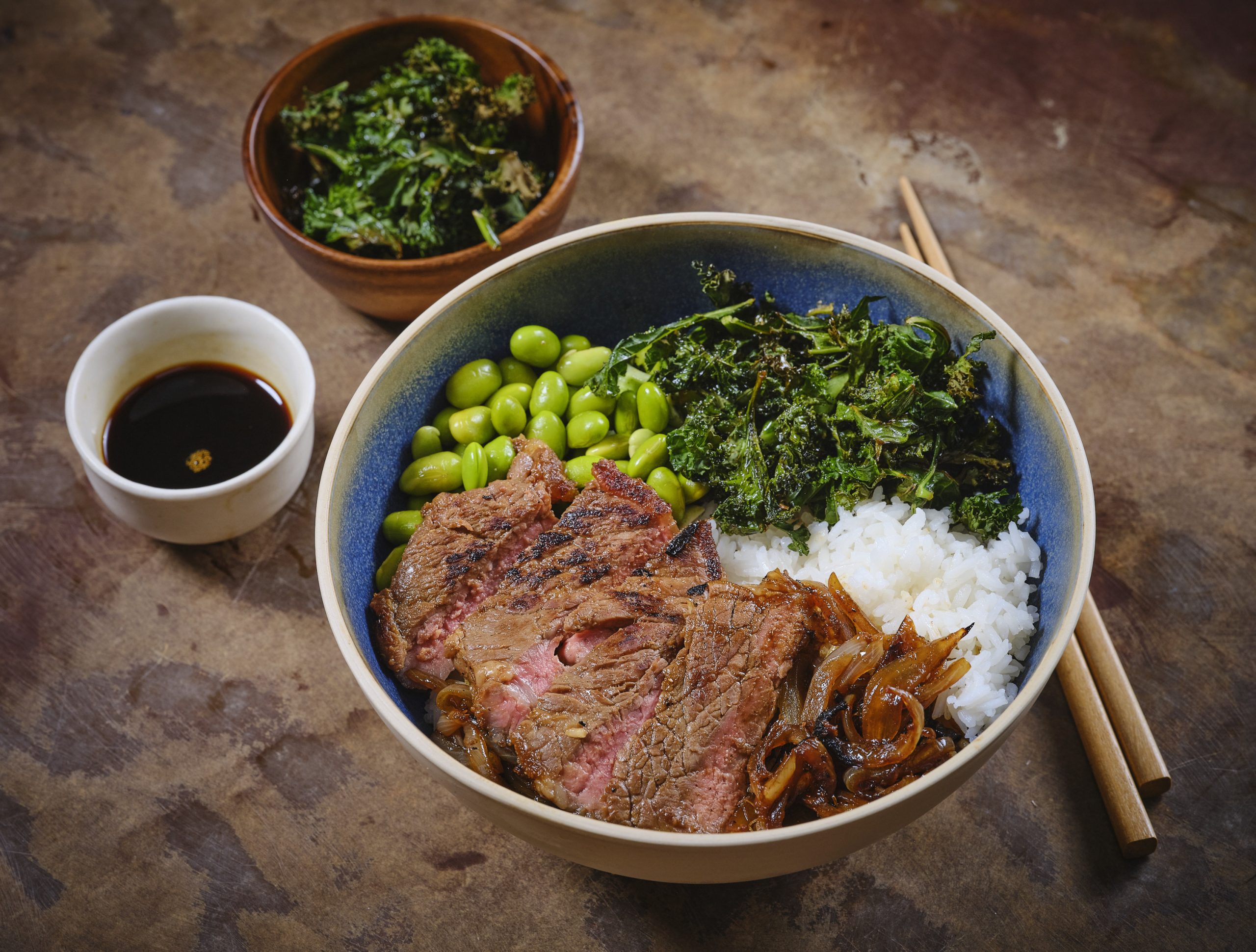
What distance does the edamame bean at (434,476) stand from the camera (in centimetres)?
310

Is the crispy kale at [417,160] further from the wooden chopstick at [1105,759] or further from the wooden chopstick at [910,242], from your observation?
the wooden chopstick at [1105,759]

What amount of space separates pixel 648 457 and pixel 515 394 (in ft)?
1.67

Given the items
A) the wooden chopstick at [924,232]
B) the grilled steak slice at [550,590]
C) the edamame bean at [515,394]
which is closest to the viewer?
the grilled steak slice at [550,590]

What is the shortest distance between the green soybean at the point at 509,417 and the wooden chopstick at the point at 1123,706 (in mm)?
1824

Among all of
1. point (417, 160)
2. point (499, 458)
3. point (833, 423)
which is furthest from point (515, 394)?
point (417, 160)

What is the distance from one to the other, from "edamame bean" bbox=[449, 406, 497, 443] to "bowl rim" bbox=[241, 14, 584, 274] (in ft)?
2.01

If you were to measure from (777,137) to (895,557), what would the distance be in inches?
95.4

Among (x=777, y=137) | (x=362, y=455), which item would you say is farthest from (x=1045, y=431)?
(x=777, y=137)

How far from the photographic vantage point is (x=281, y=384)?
3.53 metres

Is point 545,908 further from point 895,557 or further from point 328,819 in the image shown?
point 895,557

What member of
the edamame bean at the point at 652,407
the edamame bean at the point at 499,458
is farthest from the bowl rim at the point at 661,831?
the edamame bean at the point at 652,407

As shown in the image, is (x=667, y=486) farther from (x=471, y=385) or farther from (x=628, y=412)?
(x=471, y=385)

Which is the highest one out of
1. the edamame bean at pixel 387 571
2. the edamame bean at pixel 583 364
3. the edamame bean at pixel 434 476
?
the edamame bean at pixel 583 364

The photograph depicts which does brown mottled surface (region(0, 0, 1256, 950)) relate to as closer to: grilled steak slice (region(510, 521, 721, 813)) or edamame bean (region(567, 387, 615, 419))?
grilled steak slice (region(510, 521, 721, 813))
